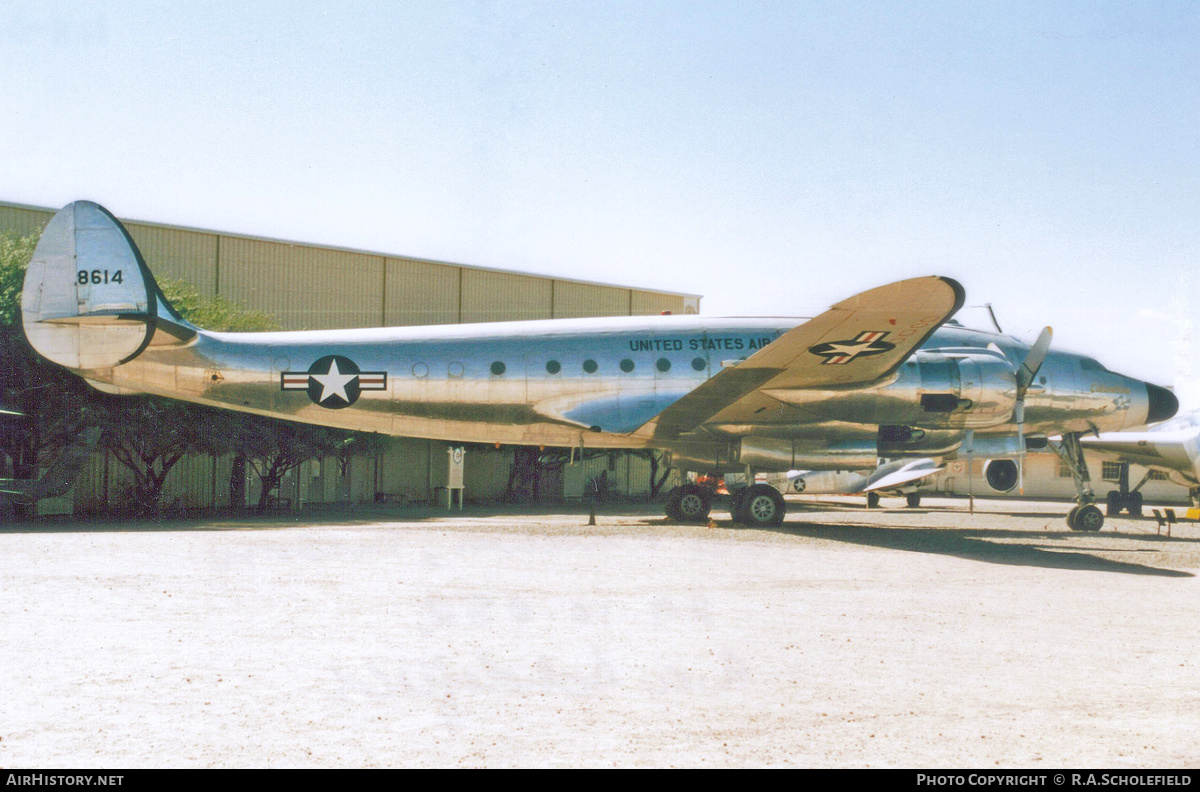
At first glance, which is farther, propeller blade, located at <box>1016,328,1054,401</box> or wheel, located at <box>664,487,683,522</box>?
wheel, located at <box>664,487,683,522</box>

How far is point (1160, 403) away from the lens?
2161cm

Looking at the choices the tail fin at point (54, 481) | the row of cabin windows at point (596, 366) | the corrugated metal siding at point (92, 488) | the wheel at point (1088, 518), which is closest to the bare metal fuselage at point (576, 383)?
the row of cabin windows at point (596, 366)

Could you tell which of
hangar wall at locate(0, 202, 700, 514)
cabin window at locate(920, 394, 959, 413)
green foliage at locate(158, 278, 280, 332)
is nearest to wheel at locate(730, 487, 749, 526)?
cabin window at locate(920, 394, 959, 413)

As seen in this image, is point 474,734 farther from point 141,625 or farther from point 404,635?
point 141,625

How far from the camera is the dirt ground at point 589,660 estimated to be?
520cm

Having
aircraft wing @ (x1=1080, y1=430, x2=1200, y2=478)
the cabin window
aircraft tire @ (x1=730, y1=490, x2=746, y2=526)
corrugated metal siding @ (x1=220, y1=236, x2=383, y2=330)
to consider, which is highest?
corrugated metal siding @ (x1=220, y1=236, x2=383, y2=330)

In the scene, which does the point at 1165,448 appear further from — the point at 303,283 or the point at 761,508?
the point at 303,283

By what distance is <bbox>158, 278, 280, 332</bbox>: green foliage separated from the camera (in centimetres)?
2742

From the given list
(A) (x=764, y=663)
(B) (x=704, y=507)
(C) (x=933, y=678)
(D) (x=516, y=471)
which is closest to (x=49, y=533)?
(B) (x=704, y=507)

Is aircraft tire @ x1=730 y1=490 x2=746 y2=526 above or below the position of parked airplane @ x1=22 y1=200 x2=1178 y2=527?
below

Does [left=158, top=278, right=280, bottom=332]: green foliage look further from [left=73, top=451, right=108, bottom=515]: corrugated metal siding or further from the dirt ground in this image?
the dirt ground

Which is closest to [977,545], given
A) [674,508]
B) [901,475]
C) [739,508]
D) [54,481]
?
[739,508]

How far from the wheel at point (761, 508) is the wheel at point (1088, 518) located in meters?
7.53

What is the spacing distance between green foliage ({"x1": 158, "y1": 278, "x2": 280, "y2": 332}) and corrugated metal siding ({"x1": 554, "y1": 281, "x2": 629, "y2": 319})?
14240mm
